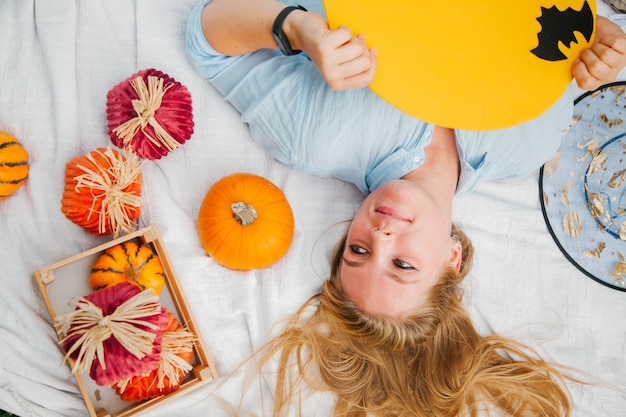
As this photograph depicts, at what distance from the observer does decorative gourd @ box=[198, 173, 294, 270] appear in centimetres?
124

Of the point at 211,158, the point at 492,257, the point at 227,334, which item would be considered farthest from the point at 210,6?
the point at 492,257

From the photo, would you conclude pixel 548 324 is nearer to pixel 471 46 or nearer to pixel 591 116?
pixel 591 116

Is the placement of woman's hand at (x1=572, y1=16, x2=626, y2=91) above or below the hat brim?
above

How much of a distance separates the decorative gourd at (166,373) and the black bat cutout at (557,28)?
0.94 meters

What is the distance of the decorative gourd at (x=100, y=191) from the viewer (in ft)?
3.75

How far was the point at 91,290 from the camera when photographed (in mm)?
1221

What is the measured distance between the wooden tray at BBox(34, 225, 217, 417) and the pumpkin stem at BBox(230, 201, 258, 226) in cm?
18

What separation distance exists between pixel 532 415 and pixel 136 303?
1.05 m

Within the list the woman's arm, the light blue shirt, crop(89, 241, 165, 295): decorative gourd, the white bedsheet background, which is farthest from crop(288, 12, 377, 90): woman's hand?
crop(89, 241, 165, 295): decorative gourd

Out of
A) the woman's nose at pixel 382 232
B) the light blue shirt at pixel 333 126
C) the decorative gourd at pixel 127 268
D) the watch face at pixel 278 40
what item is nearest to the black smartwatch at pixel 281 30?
the watch face at pixel 278 40

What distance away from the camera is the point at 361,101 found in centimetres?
123

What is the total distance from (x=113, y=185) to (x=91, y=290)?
0.83 ft

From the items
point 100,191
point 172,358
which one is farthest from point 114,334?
point 100,191

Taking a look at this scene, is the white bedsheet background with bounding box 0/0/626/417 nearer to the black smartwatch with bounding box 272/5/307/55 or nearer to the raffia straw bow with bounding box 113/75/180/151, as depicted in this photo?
the raffia straw bow with bounding box 113/75/180/151
